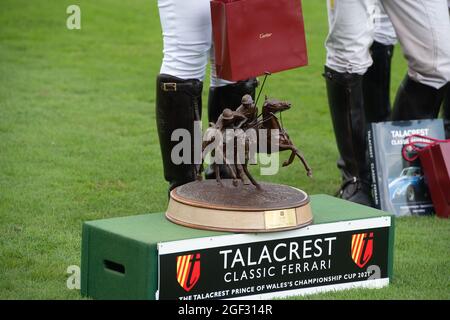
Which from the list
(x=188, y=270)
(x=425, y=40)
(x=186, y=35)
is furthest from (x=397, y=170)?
(x=188, y=270)

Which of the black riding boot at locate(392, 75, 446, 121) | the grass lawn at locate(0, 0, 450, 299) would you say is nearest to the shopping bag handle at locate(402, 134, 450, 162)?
the black riding boot at locate(392, 75, 446, 121)

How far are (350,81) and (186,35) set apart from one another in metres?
0.96

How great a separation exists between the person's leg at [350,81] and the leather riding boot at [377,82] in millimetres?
727

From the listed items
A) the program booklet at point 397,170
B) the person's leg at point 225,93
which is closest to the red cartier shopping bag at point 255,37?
the person's leg at point 225,93

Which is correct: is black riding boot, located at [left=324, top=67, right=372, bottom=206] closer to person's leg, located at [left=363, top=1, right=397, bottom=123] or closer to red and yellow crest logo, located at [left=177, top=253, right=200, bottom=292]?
person's leg, located at [left=363, top=1, right=397, bottom=123]

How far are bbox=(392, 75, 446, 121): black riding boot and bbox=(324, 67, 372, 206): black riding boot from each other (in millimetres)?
219

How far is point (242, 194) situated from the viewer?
3.35 meters

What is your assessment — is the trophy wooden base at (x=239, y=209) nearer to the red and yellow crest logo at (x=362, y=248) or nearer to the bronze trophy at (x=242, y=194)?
the bronze trophy at (x=242, y=194)

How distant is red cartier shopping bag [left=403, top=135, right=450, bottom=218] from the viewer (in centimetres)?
444

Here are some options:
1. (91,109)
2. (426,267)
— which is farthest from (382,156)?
(91,109)

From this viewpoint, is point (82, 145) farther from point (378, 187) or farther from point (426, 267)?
point (426, 267)

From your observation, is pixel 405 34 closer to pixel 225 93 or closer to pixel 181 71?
pixel 225 93

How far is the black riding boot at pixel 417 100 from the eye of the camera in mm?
4582
